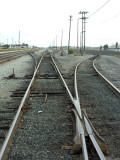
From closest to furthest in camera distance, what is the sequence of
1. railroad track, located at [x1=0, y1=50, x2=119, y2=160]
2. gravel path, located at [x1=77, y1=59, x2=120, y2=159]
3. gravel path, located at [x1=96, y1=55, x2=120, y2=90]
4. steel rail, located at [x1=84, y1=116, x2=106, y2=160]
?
steel rail, located at [x1=84, y1=116, x2=106, y2=160] < railroad track, located at [x1=0, y1=50, x2=119, y2=160] < gravel path, located at [x1=77, y1=59, x2=120, y2=159] < gravel path, located at [x1=96, y1=55, x2=120, y2=90]

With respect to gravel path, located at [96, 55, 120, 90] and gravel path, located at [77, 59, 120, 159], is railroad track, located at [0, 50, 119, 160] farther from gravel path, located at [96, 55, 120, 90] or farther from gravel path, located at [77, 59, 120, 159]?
gravel path, located at [96, 55, 120, 90]

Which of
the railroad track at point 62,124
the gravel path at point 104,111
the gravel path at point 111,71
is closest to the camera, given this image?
the railroad track at point 62,124

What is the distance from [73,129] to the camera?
3818 millimetres

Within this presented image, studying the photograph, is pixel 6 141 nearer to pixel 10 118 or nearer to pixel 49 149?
pixel 49 149

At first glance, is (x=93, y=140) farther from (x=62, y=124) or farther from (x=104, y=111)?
(x=104, y=111)

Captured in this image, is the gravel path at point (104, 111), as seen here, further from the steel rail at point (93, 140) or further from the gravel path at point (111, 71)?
the gravel path at point (111, 71)

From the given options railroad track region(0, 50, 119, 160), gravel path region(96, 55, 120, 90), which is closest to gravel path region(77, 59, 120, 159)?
railroad track region(0, 50, 119, 160)

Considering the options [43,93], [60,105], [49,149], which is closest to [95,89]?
[43,93]

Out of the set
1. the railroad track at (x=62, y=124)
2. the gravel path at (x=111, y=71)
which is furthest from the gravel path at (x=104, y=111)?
the gravel path at (x=111, y=71)

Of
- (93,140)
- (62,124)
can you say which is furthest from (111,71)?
(93,140)

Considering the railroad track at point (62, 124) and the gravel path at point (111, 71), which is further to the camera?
the gravel path at point (111, 71)

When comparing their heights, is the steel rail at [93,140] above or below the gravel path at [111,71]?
below

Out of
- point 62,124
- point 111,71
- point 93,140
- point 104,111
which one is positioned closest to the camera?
point 93,140

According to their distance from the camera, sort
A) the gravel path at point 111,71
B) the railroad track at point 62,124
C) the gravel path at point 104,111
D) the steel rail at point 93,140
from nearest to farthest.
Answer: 1. the steel rail at point 93,140
2. the railroad track at point 62,124
3. the gravel path at point 104,111
4. the gravel path at point 111,71
